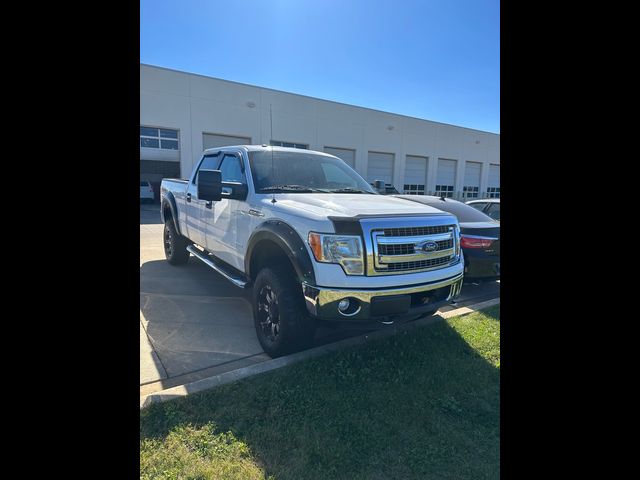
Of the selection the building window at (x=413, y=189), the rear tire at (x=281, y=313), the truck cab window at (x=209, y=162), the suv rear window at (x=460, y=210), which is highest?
the building window at (x=413, y=189)

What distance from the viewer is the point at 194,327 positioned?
412cm

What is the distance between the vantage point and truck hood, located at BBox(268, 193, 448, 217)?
3115 mm

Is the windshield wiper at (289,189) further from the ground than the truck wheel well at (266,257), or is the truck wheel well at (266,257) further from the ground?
the windshield wiper at (289,189)

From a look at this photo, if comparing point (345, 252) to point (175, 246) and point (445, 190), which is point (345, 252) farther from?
point (445, 190)

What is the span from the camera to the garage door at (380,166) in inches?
1067

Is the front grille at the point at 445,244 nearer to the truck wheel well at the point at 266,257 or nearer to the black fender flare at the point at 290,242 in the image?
the black fender flare at the point at 290,242

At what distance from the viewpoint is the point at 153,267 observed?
22.0 feet

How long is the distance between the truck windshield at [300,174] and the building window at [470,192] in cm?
3097

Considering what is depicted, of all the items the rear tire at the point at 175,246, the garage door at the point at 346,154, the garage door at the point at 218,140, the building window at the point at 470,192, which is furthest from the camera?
the building window at the point at 470,192

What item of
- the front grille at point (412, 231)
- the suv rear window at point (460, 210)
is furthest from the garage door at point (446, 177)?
the front grille at point (412, 231)

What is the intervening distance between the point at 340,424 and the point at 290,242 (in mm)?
1463

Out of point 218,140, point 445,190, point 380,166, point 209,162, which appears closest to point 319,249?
point 209,162
